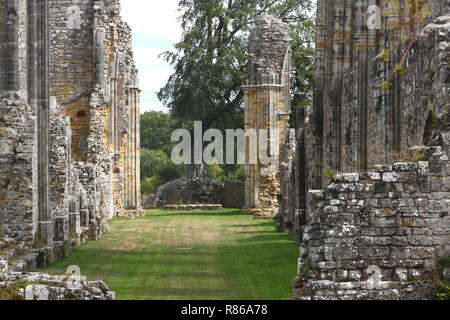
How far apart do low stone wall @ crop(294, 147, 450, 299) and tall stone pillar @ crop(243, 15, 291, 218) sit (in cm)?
2475

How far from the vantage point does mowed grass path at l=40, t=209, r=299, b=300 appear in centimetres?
1164

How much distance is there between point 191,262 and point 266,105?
64.1 feet

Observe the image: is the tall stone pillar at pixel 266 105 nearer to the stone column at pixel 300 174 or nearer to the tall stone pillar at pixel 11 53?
the stone column at pixel 300 174

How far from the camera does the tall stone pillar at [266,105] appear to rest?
111 ft

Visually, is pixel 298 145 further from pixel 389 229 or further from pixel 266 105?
pixel 266 105

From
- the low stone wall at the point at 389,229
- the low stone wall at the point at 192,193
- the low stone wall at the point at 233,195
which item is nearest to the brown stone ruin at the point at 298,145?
the low stone wall at the point at 389,229

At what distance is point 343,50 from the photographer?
59.8ft

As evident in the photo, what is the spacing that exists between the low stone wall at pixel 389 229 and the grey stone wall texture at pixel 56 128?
250 cm

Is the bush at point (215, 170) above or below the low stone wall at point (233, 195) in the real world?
above

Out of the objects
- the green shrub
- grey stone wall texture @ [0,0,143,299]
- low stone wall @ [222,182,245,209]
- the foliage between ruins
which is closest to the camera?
the green shrub

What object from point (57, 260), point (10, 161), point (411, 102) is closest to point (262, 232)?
point (57, 260)
